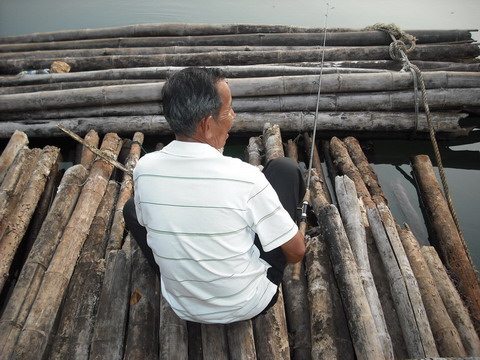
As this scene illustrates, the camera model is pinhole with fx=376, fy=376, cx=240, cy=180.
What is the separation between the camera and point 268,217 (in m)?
1.93

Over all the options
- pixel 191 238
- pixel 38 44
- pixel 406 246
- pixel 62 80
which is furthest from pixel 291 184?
pixel 38 44

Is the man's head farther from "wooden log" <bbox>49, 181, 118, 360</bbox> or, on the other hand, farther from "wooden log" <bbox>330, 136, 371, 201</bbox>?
"wooden log" <bbox>330, 136, 371, 201</bbox>

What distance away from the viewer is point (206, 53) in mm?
6934

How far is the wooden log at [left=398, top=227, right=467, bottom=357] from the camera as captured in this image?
279 centimetres

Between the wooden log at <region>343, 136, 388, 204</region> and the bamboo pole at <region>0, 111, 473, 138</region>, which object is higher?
the bamboo pole at <region>0, 111, 473, 138</region>

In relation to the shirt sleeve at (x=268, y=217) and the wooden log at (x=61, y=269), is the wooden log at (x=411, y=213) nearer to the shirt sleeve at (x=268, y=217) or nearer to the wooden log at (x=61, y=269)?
the shirt sleeve at (x=268, y=217)

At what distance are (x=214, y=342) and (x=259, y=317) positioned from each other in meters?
0.38

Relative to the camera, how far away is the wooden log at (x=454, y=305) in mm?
2893

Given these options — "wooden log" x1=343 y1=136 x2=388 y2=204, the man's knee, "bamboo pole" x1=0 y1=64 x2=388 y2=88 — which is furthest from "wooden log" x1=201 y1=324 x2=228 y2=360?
"bamboo pole" x1=0 y1=64 x2=388 y2=88

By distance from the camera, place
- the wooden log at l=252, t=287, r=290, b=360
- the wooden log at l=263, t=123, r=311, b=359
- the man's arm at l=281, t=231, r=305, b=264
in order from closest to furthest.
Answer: the man's arm at l=281, t=231, r=305, b=264 → the wooden log at l=252, t=287, r=290, b=360 → the wooden log at l=263, t=123, r=311, b=359

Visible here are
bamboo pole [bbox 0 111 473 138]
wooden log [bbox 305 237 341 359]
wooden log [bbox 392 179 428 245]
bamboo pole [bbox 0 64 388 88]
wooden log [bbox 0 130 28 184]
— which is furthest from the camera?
bamboo pole [bbox 0 64 388 88]

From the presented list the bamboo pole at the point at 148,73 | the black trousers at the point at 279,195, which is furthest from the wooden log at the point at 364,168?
the black trousers at the point at 279,195

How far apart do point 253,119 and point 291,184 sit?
3.44 m

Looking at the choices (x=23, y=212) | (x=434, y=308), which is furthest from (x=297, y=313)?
(x=23, y=212)
